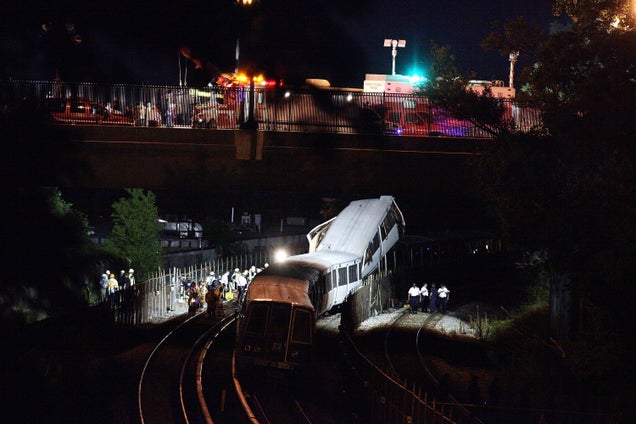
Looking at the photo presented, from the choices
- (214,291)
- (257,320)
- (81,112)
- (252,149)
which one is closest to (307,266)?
(252,149)

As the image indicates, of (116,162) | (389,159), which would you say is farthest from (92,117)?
(389,159)

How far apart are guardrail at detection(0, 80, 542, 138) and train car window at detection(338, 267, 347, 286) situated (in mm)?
5761

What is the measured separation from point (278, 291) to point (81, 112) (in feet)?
28.1

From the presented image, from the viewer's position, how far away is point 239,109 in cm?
2386

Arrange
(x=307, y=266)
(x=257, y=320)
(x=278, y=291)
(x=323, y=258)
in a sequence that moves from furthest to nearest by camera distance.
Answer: (x=323, y=258) → (x=307, y=266) → (x=278, y=291) → (x=257, y=320)

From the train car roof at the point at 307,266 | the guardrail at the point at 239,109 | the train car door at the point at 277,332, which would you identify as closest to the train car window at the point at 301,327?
the train car door at the point at 277,332

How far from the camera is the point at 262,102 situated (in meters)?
23.9

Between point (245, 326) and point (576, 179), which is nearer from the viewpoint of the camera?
point (576, 179)

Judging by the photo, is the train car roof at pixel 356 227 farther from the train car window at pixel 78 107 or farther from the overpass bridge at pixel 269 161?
the train car window at pixel 78 107

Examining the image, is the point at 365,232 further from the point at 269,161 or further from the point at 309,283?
the point at 309,283

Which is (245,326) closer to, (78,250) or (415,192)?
(415,192)

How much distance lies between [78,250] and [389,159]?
62.6 feet

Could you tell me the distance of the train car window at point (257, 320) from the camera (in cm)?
1919

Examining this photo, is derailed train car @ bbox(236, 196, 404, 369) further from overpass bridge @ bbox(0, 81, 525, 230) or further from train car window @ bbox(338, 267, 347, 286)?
overpass bridge @ bbox(0, 81, 525, 230)
